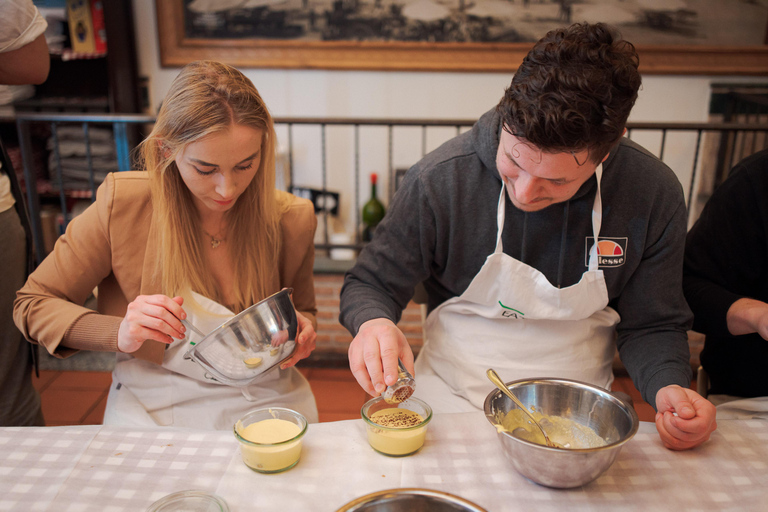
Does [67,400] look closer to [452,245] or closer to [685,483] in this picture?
[452,245]

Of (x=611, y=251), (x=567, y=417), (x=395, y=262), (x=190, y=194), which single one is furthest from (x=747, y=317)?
(x=190, y=194)

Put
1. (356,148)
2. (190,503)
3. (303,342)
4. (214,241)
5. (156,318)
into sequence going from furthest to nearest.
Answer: (356,148)
(214,241)
(303,342)
(156,318)
(190,503)

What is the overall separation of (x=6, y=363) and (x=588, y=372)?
59.8 inches

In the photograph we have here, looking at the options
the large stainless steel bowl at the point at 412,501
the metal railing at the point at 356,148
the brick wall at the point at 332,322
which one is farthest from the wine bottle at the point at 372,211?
the large stainless steel bowl at the point at 412,501

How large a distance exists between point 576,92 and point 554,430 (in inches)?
23.5

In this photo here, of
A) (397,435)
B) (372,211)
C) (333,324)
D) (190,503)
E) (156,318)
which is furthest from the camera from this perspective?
(372,211)

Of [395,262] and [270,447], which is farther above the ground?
[395,262]

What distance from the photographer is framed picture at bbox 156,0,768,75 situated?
3.37 metres

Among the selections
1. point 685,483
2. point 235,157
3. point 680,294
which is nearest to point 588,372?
point 680,294

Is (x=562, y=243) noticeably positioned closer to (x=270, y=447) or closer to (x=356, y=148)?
(x=270, y=447)

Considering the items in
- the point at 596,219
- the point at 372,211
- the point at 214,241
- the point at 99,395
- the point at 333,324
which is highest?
the point at 596,219

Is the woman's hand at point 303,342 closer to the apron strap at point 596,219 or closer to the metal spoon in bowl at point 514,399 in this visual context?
the metal spoon in bowl at point 514,399

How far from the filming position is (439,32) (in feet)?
11.4

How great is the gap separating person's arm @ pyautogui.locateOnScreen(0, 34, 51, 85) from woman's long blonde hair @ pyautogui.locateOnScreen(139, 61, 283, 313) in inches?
19.4
